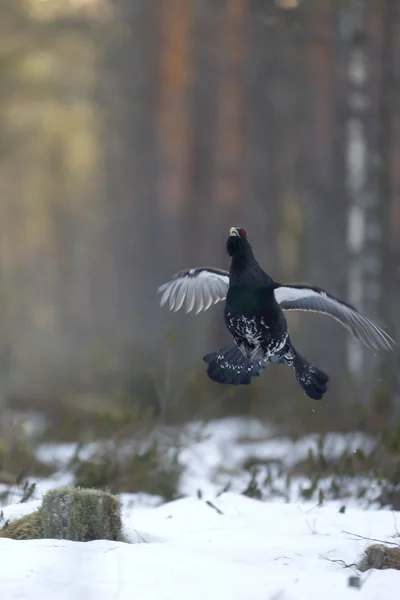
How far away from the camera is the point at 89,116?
29.5 metres

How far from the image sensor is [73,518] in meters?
4.71

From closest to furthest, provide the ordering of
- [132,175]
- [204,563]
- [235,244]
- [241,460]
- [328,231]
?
[204,563] → [235,244] → [241,460] → [328,231] → [132,175]

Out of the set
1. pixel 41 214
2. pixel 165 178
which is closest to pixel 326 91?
pixel 165 178

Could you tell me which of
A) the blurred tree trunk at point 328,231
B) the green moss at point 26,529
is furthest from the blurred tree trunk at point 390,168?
the green moss at point 26,529

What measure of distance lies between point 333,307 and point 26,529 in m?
2.41

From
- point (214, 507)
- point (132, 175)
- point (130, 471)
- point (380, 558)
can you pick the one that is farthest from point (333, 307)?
point (132, 175)

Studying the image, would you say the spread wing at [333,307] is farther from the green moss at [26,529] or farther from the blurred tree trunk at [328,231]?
the blurred tree trunk at [328,231]

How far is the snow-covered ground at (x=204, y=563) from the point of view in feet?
12.9

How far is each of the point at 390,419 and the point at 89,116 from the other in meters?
21.9

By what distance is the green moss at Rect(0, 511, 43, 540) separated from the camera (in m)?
4.75

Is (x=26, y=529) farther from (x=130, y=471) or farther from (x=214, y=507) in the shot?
(x=130, y=471)

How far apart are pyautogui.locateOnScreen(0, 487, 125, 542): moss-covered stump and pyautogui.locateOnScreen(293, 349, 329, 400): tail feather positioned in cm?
140

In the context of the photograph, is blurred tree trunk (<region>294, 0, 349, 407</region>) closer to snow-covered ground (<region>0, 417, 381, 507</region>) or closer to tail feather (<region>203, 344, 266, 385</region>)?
snow-covered ground (<region>0, 417, 381, 507</region>)

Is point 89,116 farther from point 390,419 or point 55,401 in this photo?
point 390,419
